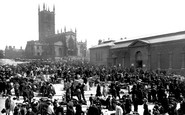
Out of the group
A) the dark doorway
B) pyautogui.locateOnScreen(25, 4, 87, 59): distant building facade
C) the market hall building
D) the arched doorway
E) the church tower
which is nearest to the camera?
the market hall building

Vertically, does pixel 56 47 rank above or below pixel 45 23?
below

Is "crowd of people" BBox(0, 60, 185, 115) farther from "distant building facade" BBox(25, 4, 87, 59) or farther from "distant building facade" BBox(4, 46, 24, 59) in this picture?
"distant building facade" BBox(4, 46, 24, 59)

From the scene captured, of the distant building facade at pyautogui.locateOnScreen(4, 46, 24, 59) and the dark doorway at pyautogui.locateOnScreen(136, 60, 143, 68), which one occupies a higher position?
the distant building facade at pyautogui.locateOnScreen(4, 46, 24, 59)

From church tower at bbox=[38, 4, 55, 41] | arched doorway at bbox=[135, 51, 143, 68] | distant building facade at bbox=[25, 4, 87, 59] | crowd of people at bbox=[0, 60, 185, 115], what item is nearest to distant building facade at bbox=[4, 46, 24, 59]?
church tower at bbox=[38, 4, 55, 41]

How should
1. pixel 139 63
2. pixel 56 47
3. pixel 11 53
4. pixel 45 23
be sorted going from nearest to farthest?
A: pixel 139 63
pixel 56 47
pixel 45 23
pixel 11 53

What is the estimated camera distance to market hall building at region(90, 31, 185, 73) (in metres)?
32.3

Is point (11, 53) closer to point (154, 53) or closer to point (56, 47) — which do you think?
point (56, 47)

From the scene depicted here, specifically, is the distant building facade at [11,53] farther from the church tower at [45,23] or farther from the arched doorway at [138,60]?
the arched doorway at [138,60]

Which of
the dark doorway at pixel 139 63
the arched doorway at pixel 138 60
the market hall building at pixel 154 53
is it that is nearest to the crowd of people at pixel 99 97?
the market hall building at pixel 154 53

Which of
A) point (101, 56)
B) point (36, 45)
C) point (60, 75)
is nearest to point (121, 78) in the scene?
point (60, 75)

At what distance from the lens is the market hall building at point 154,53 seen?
32.3 meters

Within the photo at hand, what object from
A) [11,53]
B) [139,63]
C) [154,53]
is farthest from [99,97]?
[11,53]

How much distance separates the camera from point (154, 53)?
36344 mm

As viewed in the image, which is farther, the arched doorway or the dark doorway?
the dark doorway
